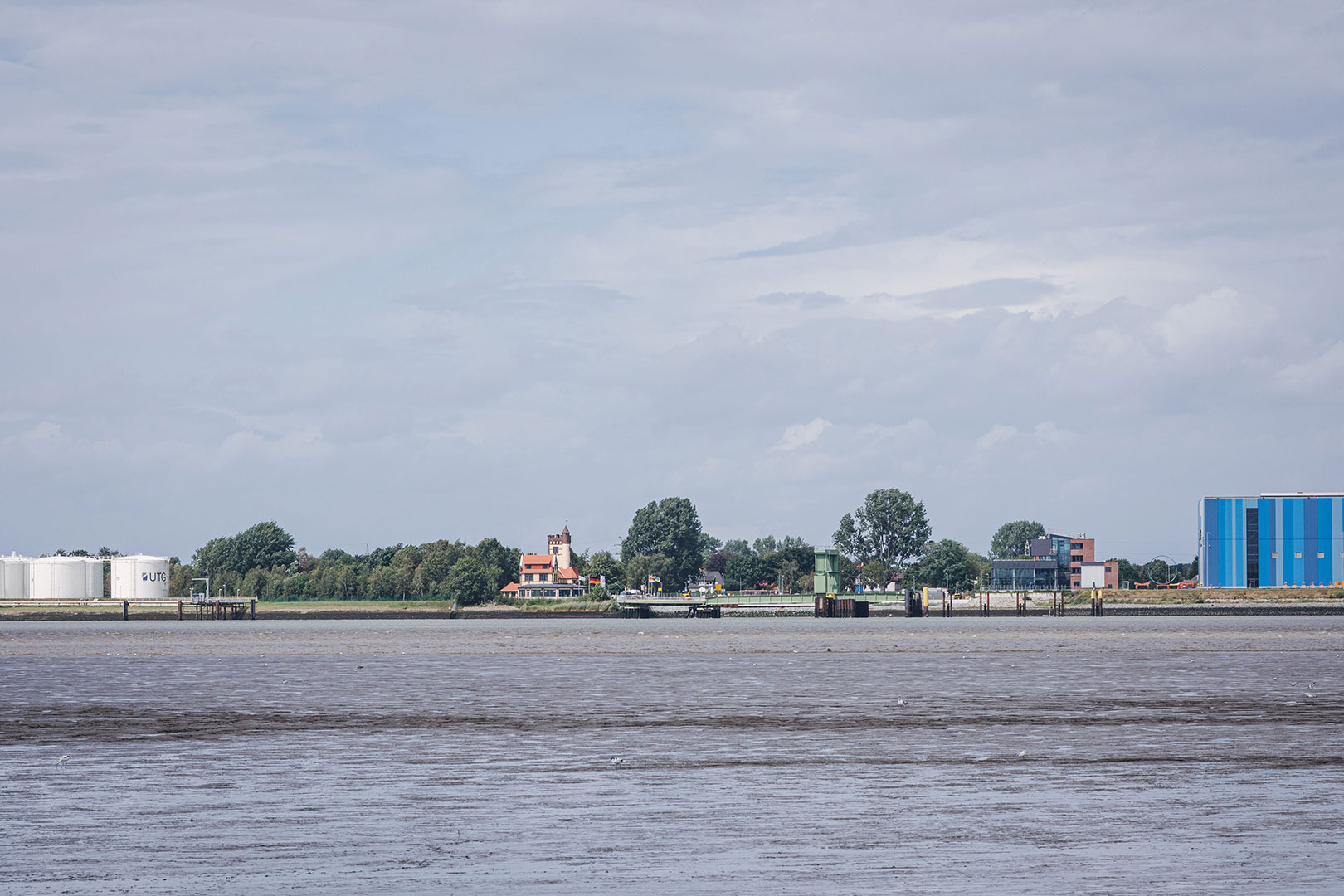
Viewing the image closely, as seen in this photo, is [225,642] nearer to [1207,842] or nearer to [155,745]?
[155,745]

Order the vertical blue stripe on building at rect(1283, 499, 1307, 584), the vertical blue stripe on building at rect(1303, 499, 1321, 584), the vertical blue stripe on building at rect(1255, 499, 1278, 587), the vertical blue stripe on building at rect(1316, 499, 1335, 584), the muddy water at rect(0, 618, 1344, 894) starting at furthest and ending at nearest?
1. the vertical blue stripe on building at rect(1255, 499, 1278, 587)
2. the vertical blue stripe on building at rect(1303, 499, 1321, 584)
3. the vertical blue stripe on building at rect(1283, 499, 1307, 584)
4. the vertical blue stripe on building at rect(1316, 499, 1335, 584)
5. the muddy water at rect(0, 618, 1344, 894)

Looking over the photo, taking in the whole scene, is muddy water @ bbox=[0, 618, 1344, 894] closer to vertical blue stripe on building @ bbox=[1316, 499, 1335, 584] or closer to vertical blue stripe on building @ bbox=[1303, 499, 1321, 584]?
vertical blue stripe on building @ bbox=[1316, 499, 1335, 584]

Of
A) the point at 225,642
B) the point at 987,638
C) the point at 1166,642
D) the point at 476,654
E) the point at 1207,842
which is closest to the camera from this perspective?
the point at 1207,842

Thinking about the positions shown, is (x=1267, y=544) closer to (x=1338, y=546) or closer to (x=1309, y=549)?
(x=1309, y=549)

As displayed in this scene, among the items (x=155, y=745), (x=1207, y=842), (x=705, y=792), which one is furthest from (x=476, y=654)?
(x=1207, y=842)

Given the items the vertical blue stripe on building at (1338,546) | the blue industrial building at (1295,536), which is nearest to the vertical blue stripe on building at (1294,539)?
the blue industrial building at (1295,536)

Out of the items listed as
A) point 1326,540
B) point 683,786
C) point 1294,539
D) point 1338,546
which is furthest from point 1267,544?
point 683,786

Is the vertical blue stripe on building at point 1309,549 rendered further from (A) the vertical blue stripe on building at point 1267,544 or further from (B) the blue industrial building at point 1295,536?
(A) the vertical blue stripe on building at point 1267,544

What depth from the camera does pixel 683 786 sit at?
24875mm

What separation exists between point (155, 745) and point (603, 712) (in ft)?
41.9

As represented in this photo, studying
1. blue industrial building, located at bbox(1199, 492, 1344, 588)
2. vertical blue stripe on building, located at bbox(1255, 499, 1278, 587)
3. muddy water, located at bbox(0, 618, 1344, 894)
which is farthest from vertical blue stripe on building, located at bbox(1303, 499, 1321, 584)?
muddy water, located at bbox(0, 618, 1344, 894)

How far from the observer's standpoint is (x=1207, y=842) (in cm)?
1892

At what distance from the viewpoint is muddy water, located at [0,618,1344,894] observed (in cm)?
1744

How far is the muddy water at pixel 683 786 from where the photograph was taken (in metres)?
17.4
